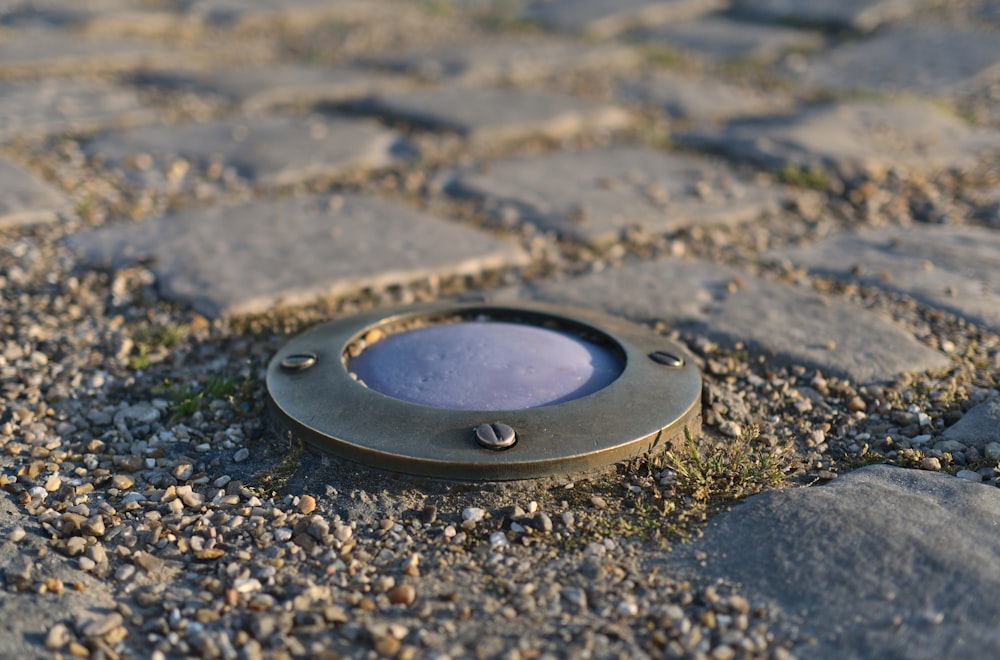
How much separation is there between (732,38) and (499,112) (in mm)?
1909

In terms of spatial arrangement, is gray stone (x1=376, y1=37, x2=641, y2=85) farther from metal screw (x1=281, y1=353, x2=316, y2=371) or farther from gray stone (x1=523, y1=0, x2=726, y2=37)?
metal screw (x1=281, y1=353, x2=316, y2=371)

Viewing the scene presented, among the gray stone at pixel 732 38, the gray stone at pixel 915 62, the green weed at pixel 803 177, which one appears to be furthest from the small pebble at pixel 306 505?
the gray stone at pixel 732 38

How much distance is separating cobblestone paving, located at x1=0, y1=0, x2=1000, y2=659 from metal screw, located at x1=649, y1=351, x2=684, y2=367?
11 cm

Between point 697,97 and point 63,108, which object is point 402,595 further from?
point 697,97

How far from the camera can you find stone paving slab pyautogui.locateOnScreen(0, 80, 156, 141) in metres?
3.45

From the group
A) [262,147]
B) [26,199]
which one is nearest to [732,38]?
[262,147]

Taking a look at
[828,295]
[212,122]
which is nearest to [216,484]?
[828,295]

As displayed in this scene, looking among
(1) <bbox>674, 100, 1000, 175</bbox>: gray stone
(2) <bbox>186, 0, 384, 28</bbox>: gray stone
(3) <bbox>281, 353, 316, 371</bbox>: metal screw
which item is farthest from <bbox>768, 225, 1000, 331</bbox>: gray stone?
(2) <bbox>186, 0, 384, 28</bbox>: gray stone

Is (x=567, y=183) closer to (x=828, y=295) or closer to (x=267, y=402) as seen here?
(x=828, y=295)

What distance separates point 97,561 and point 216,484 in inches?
10.6

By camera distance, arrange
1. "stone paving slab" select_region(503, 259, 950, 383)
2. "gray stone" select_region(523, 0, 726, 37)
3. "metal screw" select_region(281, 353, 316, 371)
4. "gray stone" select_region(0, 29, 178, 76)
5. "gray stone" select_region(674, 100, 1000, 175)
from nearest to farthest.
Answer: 1. "metal screw" select_region(281, 353, 316, 371)
2. "stone paving slab" select_region(503, 259, 950, 383)
3. "gray stone" select_region(674, 100, 1000, 175)
4. "gray stone" select_region(0, 29, 178, 76)
5. "gray stone" select_region(523, 0, 726, 37)

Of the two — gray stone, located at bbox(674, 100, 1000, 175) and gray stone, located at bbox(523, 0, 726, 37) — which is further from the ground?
gray stone, located at bbox(523, 0, 726, 37)

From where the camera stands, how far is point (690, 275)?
252 cm

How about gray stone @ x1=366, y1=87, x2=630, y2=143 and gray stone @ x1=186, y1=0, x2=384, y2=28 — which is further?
gray stone @ x1=186, y1=0, x2=384, y2=28
